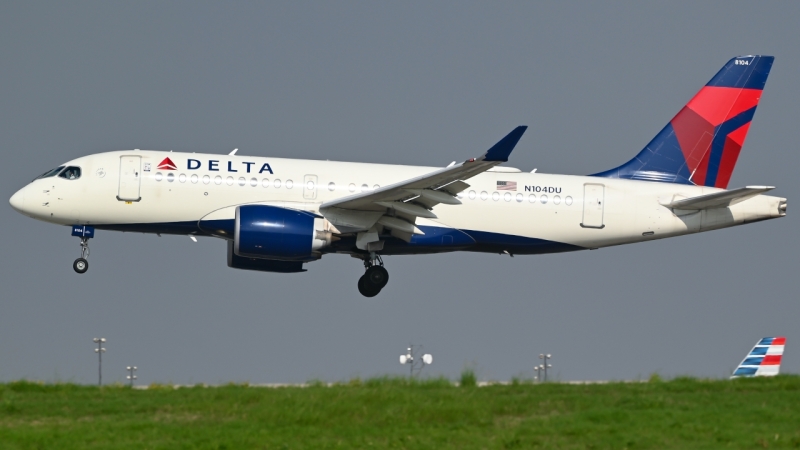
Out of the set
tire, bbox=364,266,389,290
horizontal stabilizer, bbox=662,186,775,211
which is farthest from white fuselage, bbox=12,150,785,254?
tire, bbox=364,266,389,290

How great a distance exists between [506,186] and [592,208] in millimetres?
2642

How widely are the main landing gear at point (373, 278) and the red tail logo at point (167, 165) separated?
235 inches

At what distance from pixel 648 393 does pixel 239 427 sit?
7.76 m

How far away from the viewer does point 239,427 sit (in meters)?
16.3

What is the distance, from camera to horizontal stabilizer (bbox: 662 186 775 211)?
28163 mm

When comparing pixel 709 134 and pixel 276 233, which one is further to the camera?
pixel 709 134

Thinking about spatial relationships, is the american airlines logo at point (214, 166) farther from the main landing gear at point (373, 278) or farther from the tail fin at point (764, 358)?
the tail fin at point (764, 358)

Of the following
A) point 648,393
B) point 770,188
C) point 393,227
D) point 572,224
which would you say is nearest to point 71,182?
point 393,227

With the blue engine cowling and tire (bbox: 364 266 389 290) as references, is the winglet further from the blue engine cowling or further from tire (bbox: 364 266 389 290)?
the blue engine cowling

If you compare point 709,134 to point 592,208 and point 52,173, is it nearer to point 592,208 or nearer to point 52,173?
point 592,208

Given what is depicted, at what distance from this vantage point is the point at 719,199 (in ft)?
96.5

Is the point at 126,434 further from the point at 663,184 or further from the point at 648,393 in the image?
the point at 663,184

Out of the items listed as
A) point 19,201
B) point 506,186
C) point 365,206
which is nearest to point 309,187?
point 365,206

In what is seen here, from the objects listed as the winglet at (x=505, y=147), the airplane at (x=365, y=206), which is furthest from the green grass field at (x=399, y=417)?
the airplane at (x=365, y=206)
